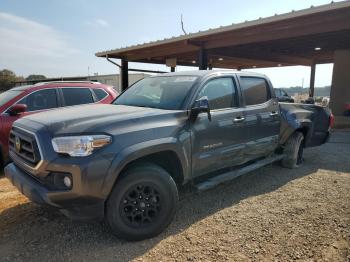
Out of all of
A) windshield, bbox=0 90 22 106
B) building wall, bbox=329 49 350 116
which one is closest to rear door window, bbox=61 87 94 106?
windshield, bbox=0 90 22 106

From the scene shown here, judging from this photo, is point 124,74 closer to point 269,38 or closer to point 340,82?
point 269,38

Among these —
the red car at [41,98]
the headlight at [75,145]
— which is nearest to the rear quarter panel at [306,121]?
the red car at [41,98]

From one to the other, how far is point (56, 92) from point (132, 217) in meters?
4.04

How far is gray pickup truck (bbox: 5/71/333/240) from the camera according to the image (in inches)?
111

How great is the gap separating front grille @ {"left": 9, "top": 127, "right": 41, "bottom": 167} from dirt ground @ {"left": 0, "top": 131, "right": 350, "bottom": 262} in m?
0.88

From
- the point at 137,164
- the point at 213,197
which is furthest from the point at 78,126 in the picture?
the point at 213,197

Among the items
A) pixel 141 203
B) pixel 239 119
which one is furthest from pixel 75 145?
pixel 239 119

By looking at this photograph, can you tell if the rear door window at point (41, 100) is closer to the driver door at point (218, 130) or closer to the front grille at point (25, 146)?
the front grille at point (25, 146)

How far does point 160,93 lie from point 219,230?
1.91 m

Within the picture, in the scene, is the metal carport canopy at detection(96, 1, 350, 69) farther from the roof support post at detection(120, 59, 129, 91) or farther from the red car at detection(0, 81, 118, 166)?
the red car at detection(0, 81, 118, 166)

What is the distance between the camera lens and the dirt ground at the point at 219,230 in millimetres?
3021

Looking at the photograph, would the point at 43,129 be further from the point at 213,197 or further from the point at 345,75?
the point at 345,75

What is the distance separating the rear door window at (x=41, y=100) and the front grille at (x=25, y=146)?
2.52 meters

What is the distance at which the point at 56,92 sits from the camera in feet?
20.5
